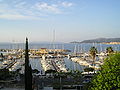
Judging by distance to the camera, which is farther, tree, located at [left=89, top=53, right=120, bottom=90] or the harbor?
the harbor

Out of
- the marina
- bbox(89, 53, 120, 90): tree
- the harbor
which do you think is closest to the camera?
bbox(89, 53, 120, 90): tree

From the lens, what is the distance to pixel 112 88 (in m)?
12.7

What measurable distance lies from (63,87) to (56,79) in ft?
23.1

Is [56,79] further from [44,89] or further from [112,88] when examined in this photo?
[112,88]

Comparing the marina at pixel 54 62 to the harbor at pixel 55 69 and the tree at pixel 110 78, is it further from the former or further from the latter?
the tree at pixel 110 78

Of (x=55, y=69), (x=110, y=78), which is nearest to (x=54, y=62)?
(x=55, y=69)

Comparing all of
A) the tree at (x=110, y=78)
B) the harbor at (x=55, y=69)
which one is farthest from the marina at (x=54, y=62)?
the tree at (x=110, y=78)

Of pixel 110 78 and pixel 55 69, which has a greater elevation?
pixel 110 78

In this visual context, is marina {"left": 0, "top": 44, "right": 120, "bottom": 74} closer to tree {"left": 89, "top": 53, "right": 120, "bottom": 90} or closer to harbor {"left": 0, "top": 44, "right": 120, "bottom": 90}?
harbor {"left": 0, "top": 44, "right": 120, "bottom": 90}

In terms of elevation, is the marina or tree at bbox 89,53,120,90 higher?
tree at bbox 89,53,120,90

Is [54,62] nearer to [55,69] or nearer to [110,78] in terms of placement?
[55,69]

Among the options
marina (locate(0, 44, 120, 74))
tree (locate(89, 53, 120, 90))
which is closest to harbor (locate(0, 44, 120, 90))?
marina (locate(0, 44, 120, 74))

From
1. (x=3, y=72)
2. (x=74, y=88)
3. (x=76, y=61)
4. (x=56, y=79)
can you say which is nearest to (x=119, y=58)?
(x=74, y=88)

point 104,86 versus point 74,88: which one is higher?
point 104,86
